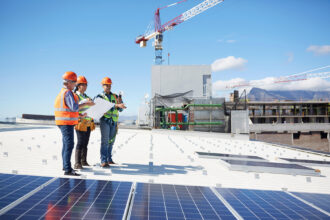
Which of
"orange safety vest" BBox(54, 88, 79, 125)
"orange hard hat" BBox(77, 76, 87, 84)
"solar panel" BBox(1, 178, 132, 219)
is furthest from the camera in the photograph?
"orange hard hat" BBox(77, 76, 87, 84)

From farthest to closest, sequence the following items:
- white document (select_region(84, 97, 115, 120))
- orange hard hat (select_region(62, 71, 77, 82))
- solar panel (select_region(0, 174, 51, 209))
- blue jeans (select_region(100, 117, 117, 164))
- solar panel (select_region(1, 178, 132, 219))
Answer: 1. blue jeans (select_region(100, 117, 117, 164))
2. white document (select_region(84, 97, 115, 120))
3. orange hard hat (select_region(62, 71, 77, 82))
4. solar panel (select_region(0, 174, 51, 209))
5. solar panel (select_region(1, 178, 132, 219))

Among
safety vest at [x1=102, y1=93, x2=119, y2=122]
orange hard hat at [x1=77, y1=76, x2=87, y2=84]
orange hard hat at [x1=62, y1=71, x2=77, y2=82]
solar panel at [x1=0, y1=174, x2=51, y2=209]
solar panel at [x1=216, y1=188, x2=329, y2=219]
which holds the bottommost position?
solar panel at [x1=216, y1=188, x2=329, y2=219]

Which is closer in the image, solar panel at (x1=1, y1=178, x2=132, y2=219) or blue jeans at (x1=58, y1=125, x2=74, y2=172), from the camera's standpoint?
solar panel at (x1=1, y1=178, x2=132, y2=219)

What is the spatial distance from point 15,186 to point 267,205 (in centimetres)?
375

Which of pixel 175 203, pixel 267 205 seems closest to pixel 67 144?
pixel 175 203

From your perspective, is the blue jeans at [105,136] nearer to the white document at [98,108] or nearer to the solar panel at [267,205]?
the white document at [98,108]

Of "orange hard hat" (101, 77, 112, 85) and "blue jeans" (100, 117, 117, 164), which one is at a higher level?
"orange hard hat" (101, 77, 112, 85)

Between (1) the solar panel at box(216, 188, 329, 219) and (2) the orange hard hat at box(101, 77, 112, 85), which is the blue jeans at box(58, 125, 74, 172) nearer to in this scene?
(2) the orange hard hat at box(101, 77, 112, 85)

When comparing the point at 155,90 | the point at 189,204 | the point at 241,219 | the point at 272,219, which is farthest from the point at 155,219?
the point at 155,90

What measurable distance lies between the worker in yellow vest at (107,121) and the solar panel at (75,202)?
64.5 inches

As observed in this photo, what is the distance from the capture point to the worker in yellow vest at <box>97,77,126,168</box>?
5.30 metres

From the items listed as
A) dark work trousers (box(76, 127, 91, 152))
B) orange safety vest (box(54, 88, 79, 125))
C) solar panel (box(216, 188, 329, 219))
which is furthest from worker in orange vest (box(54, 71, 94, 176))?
solar panel (box(216, 188, 329, 219))

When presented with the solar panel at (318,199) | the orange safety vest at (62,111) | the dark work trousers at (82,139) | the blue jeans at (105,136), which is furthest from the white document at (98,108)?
the solar panel at (318,199)

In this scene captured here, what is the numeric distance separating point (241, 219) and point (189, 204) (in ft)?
2.34
